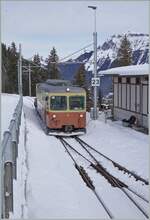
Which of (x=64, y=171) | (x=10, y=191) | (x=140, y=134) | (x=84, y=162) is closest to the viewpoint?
(x=10, y=191)

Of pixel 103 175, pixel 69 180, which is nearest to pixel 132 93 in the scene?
pixel 103 175

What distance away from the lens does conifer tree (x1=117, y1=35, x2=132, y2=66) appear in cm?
6347

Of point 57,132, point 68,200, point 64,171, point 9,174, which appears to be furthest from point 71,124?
point 9,174

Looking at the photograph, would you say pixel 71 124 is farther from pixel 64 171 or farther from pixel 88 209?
pixel 88 209

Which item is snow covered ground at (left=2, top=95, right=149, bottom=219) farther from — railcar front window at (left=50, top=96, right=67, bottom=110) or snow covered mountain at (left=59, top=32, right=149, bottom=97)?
snow covered mountain at (left=59, top=32, right=149, bottom=97)

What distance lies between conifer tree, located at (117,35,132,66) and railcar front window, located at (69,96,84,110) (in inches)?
1534

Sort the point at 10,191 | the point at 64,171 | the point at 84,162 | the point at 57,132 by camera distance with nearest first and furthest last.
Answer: the point at 10,191, the point at 64,171, the point at 84,162, the point at 57,132

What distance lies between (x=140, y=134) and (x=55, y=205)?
12894mm

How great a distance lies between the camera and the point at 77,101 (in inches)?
961

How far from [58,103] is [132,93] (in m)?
5.33

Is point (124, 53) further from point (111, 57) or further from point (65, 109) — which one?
point (65, 109)

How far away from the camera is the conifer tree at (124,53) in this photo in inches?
2499

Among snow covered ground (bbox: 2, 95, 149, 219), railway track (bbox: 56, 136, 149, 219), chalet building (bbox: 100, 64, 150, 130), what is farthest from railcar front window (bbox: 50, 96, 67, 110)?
railway track (bbox: 56, 136, 149, 219)

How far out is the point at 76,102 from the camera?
24.4 meters
